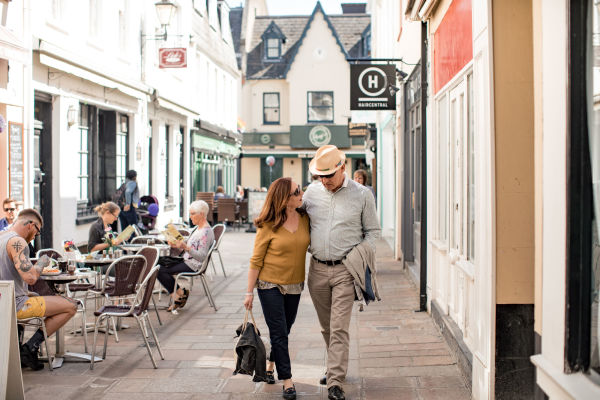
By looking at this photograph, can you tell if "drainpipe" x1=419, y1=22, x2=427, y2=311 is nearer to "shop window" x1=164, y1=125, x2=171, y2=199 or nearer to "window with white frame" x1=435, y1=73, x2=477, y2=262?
"window with white frame" x1=435, y1=73, x2=477, y2=262

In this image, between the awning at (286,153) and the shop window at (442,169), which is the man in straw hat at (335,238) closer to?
the shop window at (442,169)

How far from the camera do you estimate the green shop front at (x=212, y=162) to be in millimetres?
25203

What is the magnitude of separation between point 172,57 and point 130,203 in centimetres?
451

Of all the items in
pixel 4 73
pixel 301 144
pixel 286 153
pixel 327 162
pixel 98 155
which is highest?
pixel 301 144

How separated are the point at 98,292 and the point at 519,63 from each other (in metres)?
5.02

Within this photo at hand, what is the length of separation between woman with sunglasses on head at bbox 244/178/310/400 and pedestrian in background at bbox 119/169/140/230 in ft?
31.0

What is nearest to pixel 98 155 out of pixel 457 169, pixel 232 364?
pixel 232 364

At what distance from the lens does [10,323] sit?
5219 mm

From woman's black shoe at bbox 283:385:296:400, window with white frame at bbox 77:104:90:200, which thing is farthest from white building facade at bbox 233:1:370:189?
woman's black shoe at bbox 283:385:296:400

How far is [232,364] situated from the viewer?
679cm

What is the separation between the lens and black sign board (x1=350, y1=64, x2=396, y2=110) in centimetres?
1286

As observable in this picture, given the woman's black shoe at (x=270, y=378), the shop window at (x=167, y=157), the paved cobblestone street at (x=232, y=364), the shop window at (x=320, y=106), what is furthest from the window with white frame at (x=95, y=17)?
the shop window at (x=320, y=106)

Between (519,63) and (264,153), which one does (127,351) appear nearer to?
(519,63)

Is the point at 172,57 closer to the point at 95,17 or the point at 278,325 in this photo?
the point at 95,17
